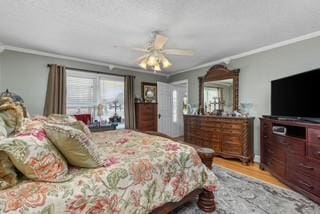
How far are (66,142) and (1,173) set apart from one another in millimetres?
386

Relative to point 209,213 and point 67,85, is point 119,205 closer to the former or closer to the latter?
point 209,213

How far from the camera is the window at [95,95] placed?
168 inches

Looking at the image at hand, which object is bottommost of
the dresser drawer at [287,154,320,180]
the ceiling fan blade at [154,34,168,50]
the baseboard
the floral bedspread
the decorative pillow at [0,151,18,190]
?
the baseboard

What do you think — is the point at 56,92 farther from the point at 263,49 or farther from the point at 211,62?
the point at 263,49

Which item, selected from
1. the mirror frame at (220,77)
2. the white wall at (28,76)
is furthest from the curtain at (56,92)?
the mirror frame at (220,77)

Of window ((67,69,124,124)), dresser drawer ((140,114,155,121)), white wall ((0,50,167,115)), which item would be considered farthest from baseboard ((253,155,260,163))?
white wall ((0,50,167,115))

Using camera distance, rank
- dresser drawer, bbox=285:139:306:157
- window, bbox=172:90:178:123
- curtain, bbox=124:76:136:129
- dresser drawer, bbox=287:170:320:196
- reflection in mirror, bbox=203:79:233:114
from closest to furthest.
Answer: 1. dresser drawer, bbox=287:170:320:196
2. dresser drawer, bbox=285:139:306:157
3. reflection in mirror, bbox=203:79:233:114
4. curtain, bbox=124:76:136:129
5. window, bbox=172:90:178:123

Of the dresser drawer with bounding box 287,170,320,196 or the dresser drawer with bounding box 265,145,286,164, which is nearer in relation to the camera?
the dresser drawer with bounding box 287,170,320,196

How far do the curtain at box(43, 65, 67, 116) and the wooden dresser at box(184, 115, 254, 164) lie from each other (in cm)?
318

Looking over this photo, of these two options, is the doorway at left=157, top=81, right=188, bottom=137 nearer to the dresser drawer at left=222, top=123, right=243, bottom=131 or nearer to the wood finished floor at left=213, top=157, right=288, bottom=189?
the dresser drawer at left=222, top=123, right=243, bottom=131

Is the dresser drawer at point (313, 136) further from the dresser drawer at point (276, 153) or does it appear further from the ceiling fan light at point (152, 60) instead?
the ceiling fan light at point (152, 60)

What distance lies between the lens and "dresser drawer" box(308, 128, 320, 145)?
2143 millimetres

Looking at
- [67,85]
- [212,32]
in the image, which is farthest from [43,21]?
[212,32]

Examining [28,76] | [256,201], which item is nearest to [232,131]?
[256,201]
